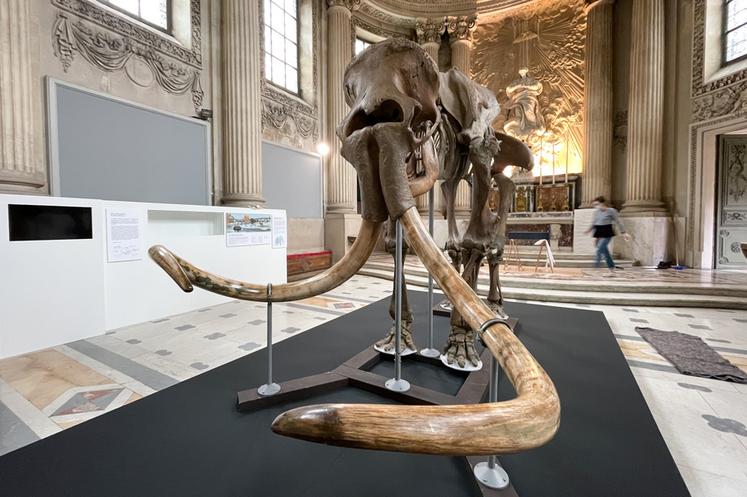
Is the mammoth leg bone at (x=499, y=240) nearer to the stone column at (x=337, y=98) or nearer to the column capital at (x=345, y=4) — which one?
the stone column at (x=337, y=98)

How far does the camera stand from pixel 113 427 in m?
1.57

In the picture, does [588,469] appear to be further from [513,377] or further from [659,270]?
[659,270]

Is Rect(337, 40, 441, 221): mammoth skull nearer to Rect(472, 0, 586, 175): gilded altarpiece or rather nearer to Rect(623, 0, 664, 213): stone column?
Rect(623, 0, 664, 213): stone column

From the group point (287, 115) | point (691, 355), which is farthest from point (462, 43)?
point (691, 355)

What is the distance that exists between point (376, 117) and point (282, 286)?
0.92m

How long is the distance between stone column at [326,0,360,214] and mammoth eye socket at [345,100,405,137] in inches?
337

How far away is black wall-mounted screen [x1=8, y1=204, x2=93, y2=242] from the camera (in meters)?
3.24

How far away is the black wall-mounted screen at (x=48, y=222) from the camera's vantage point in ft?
10.6

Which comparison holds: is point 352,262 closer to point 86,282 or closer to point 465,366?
point 465,366

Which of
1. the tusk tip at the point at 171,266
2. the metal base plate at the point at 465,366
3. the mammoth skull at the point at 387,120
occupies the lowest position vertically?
Answer: the metal base plate at the point at 465,366

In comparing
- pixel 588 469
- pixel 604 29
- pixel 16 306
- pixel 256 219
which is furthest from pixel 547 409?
pixel 604 29

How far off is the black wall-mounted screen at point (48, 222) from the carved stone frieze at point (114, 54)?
2.72 meters

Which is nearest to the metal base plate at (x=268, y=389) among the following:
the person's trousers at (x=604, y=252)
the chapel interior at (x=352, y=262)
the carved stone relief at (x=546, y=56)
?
the chapel interior at (x=352, y=262)

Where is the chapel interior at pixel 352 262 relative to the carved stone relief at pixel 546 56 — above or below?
below
